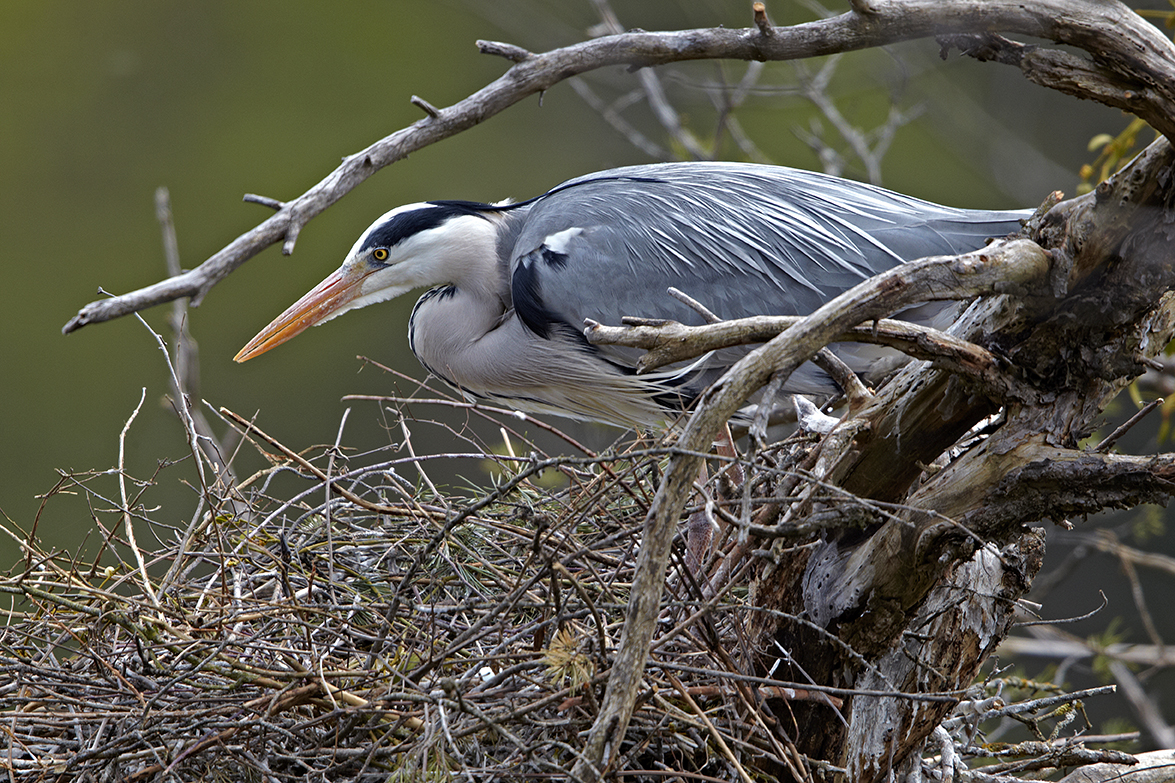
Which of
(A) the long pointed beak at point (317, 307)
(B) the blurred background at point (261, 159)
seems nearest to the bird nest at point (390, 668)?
(A) the long pointed beak at point (317, 307)

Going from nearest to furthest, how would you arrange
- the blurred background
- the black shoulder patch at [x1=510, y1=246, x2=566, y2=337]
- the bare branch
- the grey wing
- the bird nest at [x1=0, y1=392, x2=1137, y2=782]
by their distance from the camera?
the bare branch, the bird nest at [x1=0, y1=392, x2=1137, y2=782], the grey wing, the black shoulder patch at [x1=510, y1=246, x2=566, y2=337], the blurred background

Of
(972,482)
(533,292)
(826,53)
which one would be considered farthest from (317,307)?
(972,482)

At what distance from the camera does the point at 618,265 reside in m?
2.16

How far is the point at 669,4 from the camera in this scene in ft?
21.3

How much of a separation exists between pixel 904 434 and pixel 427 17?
6.98m

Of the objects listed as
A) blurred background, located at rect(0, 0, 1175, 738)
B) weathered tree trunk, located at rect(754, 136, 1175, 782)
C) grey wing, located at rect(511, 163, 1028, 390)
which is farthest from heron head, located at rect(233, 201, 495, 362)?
blurred background, located at rect(0, 0, 1175, 738)

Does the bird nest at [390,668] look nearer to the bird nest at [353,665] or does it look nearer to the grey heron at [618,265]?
the bird nest at [353,665]

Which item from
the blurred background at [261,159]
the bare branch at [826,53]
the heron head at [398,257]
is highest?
the bare branch at [826,53]

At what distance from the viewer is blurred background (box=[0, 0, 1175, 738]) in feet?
18.1

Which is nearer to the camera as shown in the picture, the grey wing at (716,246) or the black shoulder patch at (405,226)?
the grey wing at (716,246)

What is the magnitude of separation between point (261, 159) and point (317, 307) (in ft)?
14.9

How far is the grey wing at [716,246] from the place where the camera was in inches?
82.7

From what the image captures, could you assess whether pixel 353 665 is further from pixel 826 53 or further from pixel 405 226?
pixel 405 226

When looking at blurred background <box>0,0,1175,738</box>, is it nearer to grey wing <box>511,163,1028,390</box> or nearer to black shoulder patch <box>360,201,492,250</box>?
black shoulder patch <box>360,201,492,250</box>
